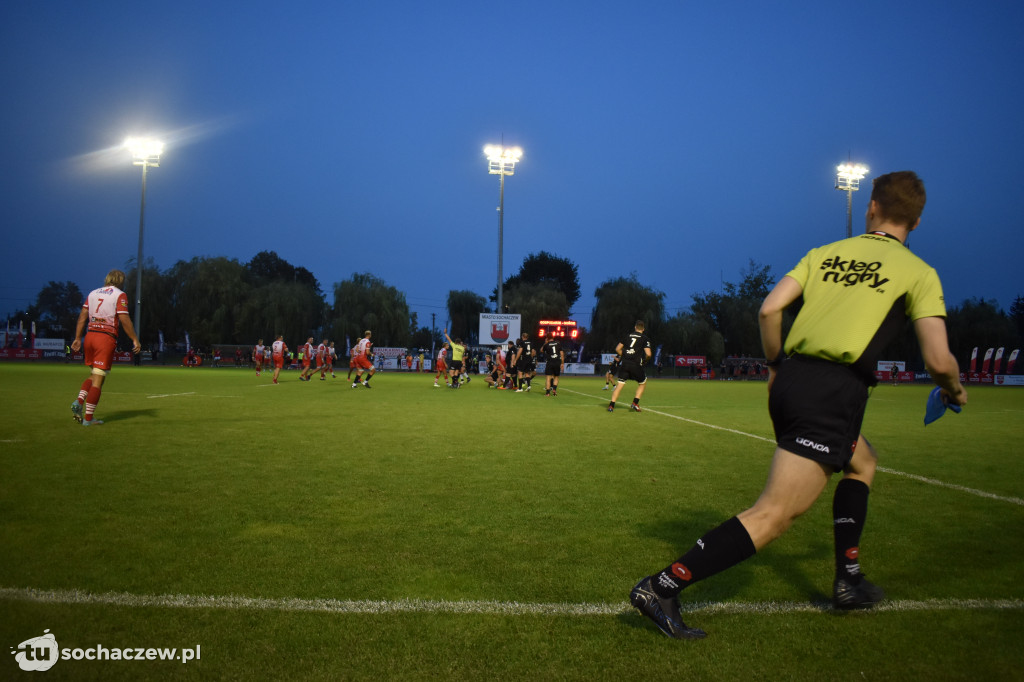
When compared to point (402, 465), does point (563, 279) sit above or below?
above

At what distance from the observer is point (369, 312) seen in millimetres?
57031

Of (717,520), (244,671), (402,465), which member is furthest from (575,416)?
(244,671)

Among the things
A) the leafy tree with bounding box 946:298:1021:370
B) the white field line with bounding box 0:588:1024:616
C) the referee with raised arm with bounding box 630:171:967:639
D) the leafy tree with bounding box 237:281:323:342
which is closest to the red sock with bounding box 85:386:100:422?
the white field line with bounding box 0:588:1024:616

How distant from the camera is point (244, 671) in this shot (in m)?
2.32

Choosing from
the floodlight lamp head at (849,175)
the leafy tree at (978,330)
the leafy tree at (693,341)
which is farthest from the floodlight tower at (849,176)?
the leafy tree at (978,330)

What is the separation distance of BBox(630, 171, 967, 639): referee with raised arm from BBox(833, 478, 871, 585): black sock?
0.62 m

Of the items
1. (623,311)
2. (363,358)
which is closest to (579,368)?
(623,311)

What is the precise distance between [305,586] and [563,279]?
80.4m

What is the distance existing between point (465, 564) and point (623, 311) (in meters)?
54.6

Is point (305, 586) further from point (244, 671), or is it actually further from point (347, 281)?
point (347, 281)

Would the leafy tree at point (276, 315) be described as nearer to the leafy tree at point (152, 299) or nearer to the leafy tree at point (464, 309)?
the leafy tree at point (152, 299)

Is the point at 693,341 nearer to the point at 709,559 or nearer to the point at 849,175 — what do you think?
the point at 849,175

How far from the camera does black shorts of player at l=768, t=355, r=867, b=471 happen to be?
8.77 ft

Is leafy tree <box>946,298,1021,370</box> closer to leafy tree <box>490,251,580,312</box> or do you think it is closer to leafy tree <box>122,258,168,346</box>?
leafy tree <box>490,251,580,312</box>
